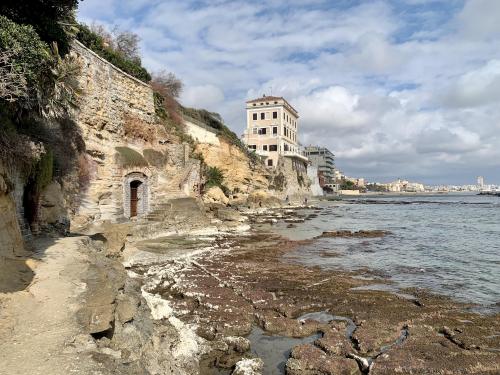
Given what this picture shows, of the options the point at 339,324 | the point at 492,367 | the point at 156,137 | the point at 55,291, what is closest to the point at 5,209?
the point at 55,291

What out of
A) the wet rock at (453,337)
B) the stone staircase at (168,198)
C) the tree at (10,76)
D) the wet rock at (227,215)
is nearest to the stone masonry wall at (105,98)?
the stone staircase at (168,198)

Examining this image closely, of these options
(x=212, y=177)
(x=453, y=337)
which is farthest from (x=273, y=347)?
(x=212, y=177)

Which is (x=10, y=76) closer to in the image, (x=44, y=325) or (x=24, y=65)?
(x=24, y=65)

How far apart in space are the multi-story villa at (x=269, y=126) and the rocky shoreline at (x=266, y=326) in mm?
54183

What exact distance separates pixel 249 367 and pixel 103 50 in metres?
21.9

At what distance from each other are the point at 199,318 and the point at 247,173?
38.3m

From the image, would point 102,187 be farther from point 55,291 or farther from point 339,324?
point 339,324

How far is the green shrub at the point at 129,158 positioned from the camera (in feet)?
67.6

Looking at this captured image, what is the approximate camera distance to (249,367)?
20.5 ft

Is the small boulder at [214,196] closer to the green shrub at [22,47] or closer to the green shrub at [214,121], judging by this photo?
the green shrub at [214,121]

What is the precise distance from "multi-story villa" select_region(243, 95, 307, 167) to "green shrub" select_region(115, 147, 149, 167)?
43.8 m

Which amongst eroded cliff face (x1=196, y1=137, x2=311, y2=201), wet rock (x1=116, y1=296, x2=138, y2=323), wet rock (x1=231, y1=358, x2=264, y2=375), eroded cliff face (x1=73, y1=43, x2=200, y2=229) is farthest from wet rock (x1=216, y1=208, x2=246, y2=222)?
wet rock (x1=231, y1=358, x2=264, y2=375)

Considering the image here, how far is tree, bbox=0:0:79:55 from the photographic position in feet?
29.8

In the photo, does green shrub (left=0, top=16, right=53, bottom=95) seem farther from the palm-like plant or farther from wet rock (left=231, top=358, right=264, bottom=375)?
wet rock (left=231, top=358, right=264, bottom=375)
